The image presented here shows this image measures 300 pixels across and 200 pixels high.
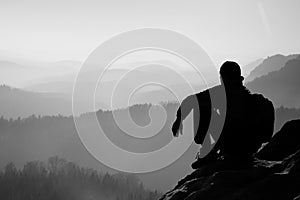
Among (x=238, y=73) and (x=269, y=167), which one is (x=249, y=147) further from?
(x=238, y=73)

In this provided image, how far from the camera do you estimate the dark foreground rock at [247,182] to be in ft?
18.2

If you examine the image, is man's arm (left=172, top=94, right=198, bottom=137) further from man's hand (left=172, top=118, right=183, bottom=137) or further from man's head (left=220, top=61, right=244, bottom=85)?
man's head (left=220, top=61, right=244, bottom=85)

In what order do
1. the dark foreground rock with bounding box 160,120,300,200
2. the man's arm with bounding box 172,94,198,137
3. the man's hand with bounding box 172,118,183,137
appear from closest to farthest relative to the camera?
the dark foreground rock with bounding box 160,120,300,200 < the man's arm with bounding box 172,94,198,137 < the man's hand with bounding box 172,118,183,137

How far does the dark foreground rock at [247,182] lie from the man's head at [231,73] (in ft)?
6.76

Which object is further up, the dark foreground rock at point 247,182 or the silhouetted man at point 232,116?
the silhouetted man at point 232,116

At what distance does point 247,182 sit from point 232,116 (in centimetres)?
198

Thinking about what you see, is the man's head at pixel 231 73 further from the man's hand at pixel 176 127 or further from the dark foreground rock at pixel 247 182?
the dark foreground rock at pixel 247 182

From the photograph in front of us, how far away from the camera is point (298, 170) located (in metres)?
5.96

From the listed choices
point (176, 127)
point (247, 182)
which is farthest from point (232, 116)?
point (247, 182)

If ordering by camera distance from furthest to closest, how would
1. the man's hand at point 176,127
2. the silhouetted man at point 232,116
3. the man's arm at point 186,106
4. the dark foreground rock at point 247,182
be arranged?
the man's hand at point 176,127
the man's arm at point 186,106
the silhouetted man at point 232,116
the dark foreground rock at point 247,182

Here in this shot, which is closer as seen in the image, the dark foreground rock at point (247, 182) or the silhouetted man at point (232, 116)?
the dark foreground rock at point (247, 182)

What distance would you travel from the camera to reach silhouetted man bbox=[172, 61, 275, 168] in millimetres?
7848

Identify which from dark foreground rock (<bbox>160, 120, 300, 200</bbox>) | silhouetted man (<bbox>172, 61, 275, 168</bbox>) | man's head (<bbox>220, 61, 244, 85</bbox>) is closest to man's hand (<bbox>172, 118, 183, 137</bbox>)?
silhouetted man (<bbox>172, 61, 275, 168</bbox>)

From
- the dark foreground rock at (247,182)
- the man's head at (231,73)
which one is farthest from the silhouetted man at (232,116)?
the dark foreground rock at (247,182)
